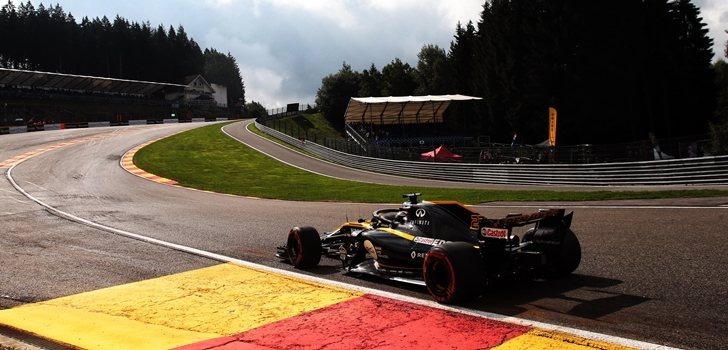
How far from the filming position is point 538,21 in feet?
155

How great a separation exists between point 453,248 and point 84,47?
13951 cm

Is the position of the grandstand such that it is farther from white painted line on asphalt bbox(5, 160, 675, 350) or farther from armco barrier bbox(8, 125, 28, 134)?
white painted line on asphalt bbox(5, 160, 675, 350)

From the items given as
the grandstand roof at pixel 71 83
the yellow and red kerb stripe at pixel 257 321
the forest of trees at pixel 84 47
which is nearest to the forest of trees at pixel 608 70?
the yellow and red kerb stripe at pixel 257 321

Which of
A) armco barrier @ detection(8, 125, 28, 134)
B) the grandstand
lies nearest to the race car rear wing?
armco barrier @ detection(8, 125, 28, 134)

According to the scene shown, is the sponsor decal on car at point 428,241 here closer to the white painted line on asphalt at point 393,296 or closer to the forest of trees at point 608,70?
the white painted line on asphalt at point 393,296

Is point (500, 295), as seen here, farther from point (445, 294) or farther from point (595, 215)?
point (595, 215)

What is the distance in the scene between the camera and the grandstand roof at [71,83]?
275 feet

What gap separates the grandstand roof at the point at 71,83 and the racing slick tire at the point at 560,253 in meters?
91.6

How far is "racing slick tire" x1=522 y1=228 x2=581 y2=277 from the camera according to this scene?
23.6 ft

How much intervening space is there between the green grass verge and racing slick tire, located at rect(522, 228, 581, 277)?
11034mm

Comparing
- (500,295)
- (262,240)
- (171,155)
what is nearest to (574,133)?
(171,155)

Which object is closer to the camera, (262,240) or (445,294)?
(445,294)

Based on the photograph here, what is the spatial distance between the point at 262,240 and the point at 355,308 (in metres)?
5.46

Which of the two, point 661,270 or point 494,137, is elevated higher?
point 494,137
